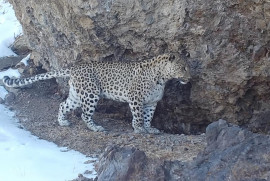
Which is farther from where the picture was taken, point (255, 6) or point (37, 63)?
point (37, 63)

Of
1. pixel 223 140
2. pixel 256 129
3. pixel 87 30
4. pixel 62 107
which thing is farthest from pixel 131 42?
pixel 223 140

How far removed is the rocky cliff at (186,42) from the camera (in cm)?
994

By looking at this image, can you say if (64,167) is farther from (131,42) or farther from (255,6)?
(255,6)

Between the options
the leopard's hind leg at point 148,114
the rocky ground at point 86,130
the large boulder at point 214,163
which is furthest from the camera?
the leopard's hind leg at point 148,114

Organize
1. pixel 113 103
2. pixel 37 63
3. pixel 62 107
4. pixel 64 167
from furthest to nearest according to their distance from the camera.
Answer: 1. pixel 37 63
2. pixel 113 103
3. pixel 62 107
4. pixel 64 167

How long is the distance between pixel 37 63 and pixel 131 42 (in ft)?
10.8

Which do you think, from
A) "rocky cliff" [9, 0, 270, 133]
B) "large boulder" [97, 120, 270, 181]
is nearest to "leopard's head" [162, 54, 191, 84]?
"rocky cliff" [9, 0, 270, 133]

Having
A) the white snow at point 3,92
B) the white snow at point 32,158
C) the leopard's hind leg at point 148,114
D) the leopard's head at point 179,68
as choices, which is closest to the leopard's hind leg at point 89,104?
the leopard's hind leg at point 148,114

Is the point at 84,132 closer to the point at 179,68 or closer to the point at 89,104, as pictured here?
the point at 89,104

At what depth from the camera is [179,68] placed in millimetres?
10750

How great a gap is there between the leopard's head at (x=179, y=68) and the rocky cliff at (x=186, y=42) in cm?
16

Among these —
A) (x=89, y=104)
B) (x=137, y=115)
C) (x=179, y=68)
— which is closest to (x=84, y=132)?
(x=89, y=104)

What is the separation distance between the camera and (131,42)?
11047 millimetres

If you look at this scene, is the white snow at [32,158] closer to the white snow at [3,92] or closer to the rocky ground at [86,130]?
the rocky ground at [86,130]
